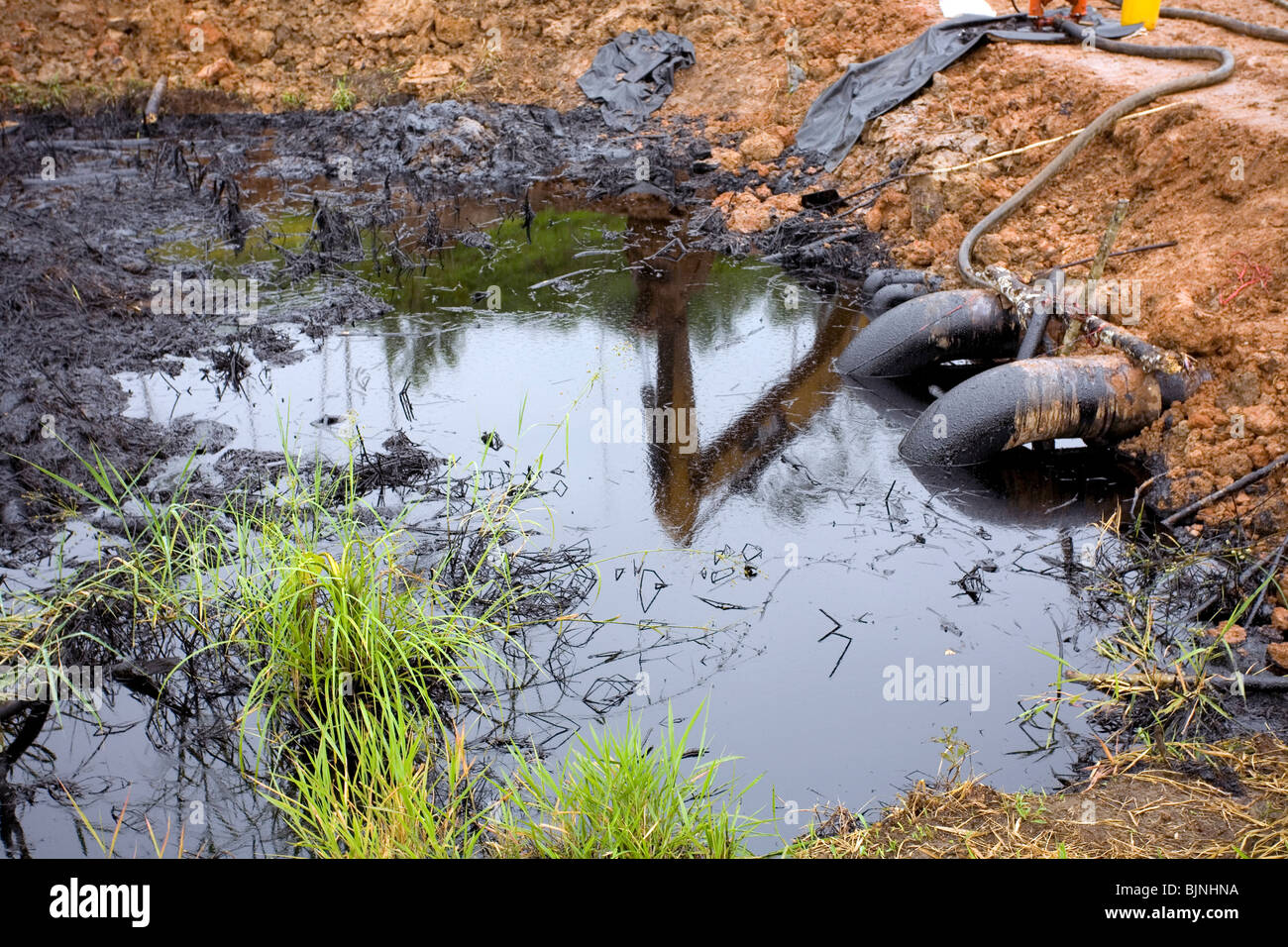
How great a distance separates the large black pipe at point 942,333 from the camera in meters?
6.94

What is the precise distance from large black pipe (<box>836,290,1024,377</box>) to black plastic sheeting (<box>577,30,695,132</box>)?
7.19 m

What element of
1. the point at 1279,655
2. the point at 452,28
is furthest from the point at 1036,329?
the point at 452,28

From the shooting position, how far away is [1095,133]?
8.15 m

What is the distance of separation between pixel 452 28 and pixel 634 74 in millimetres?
3116

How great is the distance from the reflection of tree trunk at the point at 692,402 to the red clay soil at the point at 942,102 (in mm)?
1485

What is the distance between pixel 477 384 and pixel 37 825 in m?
→ 4.06

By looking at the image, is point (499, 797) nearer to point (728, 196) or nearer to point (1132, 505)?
point (1132, 505)

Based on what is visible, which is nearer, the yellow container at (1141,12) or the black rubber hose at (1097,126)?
the black rubber hose at (1097,126)

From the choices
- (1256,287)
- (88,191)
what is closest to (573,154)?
(88,191)

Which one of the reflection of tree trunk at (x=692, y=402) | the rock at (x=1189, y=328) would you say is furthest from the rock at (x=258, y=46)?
the rock at (x=1189, y=328)

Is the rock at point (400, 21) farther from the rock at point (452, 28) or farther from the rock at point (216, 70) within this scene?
the rock at point (216, 70)

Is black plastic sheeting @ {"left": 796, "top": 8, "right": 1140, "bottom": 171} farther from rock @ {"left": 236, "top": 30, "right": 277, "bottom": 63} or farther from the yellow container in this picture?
rock @ {"left": 236, "top": 30, "right": 277, "bottom": 63}

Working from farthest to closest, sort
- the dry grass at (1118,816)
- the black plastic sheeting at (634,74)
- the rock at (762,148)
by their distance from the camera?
the black plastic sheeting at (634,74) < the rock at (762,148) < the dry grass at (1118,816)
